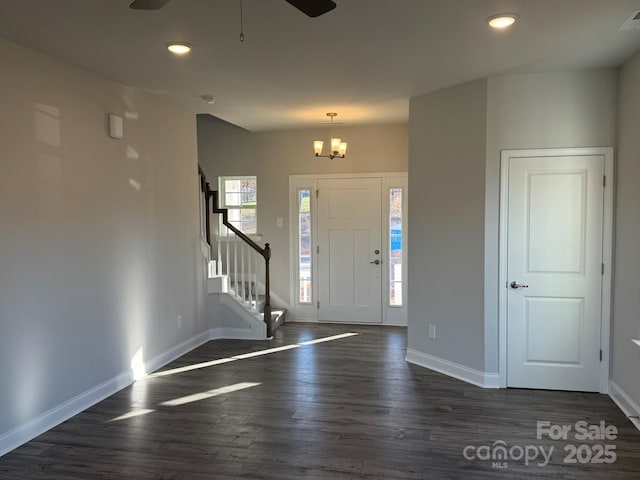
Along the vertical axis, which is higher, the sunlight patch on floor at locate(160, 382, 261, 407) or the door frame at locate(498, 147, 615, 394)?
the door frame at locate(498, 147, 615, 394)

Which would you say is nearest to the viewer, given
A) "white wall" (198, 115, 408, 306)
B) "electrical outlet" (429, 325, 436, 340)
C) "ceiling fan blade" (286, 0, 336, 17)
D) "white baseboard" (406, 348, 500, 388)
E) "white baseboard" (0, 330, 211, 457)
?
"ceiling fan blade" (286, 0, 336, 17)

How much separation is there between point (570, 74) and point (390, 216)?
116 inches

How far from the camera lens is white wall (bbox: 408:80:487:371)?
4199 millimetres

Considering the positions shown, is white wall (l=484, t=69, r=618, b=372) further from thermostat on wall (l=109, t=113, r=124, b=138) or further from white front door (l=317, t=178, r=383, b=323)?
thermostat on wall (l=109, t=113, r=124, b=138)

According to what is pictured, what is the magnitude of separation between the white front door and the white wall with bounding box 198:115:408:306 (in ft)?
0.96

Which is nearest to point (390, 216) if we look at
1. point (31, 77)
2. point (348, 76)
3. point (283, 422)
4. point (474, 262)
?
point (474, 262)

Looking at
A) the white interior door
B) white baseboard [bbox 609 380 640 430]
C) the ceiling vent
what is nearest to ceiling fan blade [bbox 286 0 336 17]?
the ceiling vent

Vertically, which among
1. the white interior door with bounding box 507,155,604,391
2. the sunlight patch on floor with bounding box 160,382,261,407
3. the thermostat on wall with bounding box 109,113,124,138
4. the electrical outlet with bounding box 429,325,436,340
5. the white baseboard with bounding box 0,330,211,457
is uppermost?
the thermostat on wall with bounding box 109,113,124,138

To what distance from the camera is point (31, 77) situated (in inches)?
128

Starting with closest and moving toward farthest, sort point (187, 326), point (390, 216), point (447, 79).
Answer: point (447, 79) < point (187, 326) < point (390, 216)

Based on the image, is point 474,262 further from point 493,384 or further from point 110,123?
point 110,123

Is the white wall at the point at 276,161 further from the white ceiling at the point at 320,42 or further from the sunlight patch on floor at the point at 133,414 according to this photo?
the sunlight patch on floor at the point at 133,414

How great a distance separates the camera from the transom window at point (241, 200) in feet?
22.6

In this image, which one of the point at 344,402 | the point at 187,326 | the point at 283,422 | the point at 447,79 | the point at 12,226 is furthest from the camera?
the point at 187,326
